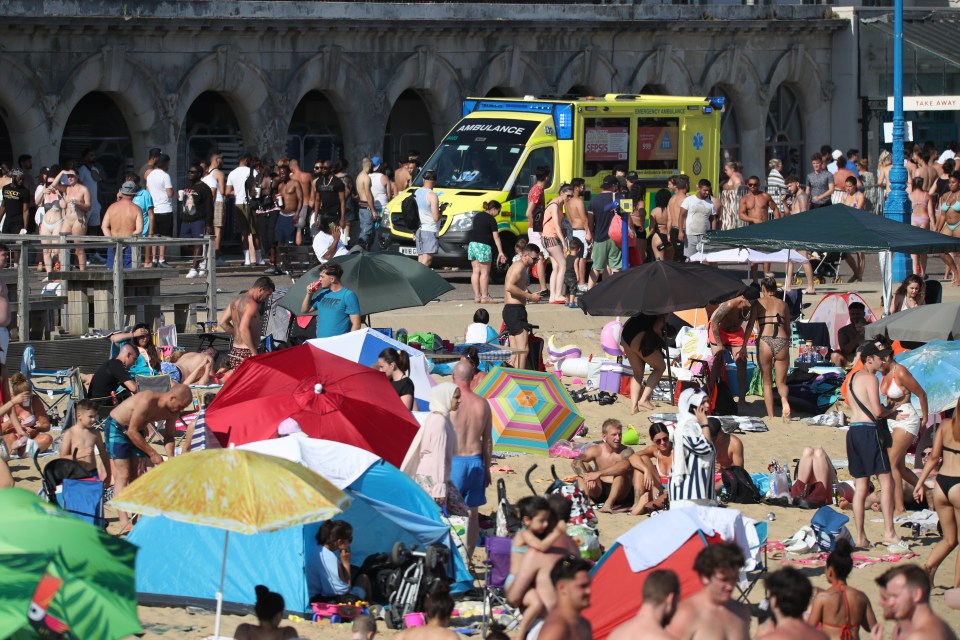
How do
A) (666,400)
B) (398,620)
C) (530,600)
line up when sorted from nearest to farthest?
(530,600) < (398,620) < (666,400)

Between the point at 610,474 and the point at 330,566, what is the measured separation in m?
3.70

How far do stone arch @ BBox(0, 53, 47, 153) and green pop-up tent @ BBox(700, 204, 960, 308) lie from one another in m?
11.8

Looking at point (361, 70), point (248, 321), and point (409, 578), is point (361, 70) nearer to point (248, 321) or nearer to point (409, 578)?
point (248, 321)

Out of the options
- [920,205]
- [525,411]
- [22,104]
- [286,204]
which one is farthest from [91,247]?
[920,205]

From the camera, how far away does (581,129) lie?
85.6 ft

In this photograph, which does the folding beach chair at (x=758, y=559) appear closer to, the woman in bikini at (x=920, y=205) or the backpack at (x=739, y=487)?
the backpack at (x=739, y=487)

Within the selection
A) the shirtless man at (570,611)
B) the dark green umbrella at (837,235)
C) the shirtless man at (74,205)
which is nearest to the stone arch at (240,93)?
the shirtless man at (74,205)

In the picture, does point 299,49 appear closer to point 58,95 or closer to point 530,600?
point 58,95

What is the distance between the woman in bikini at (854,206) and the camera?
2584cm

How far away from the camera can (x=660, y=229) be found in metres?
25.9

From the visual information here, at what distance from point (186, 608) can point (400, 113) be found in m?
23.3

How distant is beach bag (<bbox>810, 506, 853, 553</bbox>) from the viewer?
1395 cm

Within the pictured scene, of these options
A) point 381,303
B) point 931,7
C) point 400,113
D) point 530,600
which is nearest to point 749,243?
point 381,303

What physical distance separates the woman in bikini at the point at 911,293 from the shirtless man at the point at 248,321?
7.03 meters
